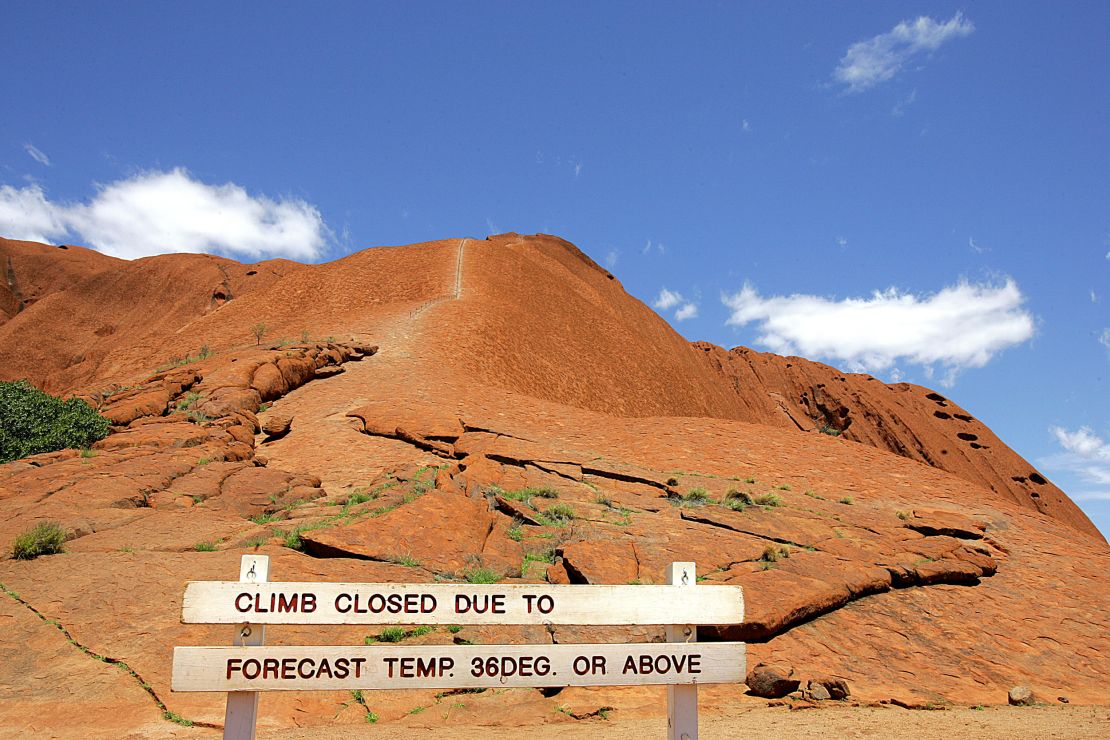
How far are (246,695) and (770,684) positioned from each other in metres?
6.44

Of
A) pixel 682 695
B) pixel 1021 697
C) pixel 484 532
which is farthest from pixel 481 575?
pixel 1021 697

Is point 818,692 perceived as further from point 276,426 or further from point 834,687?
point 276,426

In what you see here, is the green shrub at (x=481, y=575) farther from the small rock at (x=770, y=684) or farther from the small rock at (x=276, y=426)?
the small rock at (x=276, y=426)

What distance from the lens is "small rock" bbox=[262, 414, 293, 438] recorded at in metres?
21.0

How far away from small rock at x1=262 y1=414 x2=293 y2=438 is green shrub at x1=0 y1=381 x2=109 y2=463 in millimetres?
4097

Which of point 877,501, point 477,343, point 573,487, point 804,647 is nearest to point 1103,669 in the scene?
point 804,647

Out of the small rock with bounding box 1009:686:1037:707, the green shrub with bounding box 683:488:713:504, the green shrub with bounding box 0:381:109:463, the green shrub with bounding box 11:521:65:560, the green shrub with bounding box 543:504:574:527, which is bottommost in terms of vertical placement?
the small rock with bounding box 1009:686:1037:707

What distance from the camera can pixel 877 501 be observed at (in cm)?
1884

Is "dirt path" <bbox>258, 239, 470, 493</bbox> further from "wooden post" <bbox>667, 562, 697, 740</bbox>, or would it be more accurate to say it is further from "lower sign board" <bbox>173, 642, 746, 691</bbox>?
"wooden post" <bbox>667, 562, 697, 740</bbox>

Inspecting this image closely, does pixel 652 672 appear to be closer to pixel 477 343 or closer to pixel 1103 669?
pixel 1103 669

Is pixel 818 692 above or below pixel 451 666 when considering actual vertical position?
below

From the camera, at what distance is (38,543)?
35.3 feet

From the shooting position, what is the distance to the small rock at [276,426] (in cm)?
2095

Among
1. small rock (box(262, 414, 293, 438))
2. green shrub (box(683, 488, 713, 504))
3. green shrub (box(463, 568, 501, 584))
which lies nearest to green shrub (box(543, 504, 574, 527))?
green shrub (box(463, 568, 501, 584))
